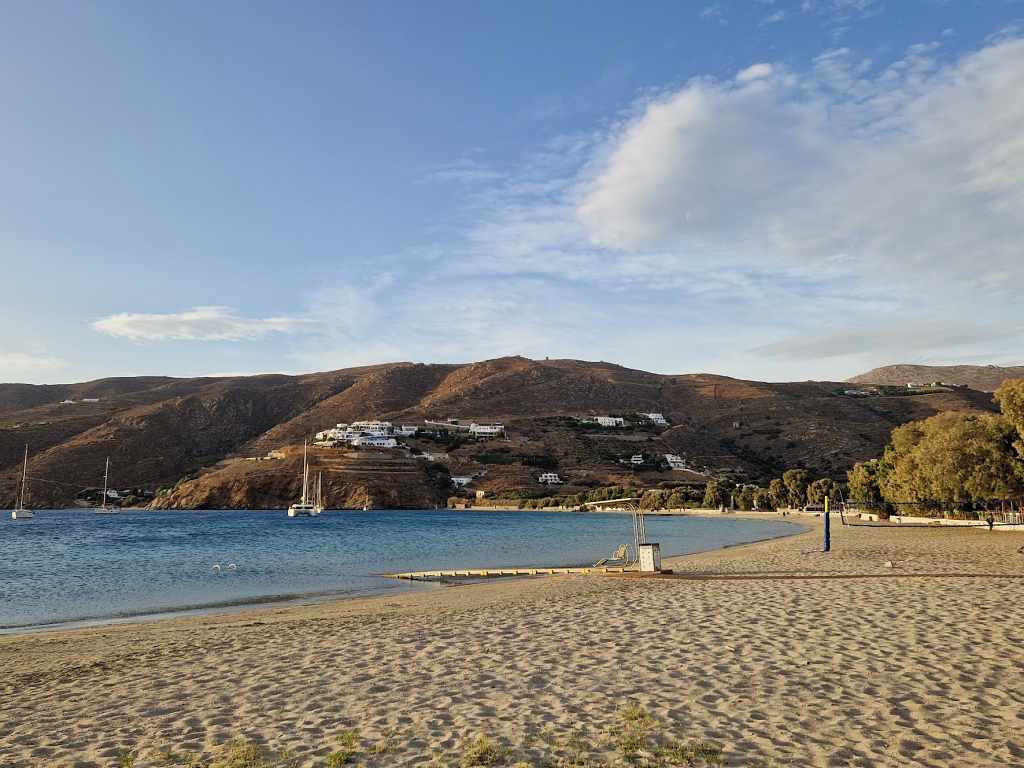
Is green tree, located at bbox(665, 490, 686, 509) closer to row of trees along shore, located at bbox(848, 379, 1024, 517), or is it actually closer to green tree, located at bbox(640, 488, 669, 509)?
green tree, located at bbox(640, 488, 669, 509)

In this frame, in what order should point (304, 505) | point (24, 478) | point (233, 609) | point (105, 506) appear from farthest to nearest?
1. point (24, 478)
2. point (105, 506)
3. point (304, 505)
4. point (233, 609)

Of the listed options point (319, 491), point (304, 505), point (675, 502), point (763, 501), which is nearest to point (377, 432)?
point (319, 491)

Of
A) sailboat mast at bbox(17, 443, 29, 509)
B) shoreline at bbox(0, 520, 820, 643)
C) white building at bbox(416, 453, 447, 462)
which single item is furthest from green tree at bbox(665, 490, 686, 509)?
sailboat mast at bbox(17, 443, 29, 509)

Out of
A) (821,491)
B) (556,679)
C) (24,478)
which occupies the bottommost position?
(24,478)

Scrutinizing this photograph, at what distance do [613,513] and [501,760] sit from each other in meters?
133

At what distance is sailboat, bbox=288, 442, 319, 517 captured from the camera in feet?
323

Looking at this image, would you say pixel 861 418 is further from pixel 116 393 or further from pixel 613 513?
pixel 116 393

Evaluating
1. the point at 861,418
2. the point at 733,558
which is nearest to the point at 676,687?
the point at 733,558

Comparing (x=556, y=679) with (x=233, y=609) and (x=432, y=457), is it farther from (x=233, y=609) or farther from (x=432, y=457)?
(x=432, y=457)

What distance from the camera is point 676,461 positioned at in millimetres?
130125

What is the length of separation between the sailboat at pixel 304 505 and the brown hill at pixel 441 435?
377 centimetres

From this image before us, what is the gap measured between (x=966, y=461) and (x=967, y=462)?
0.24ft

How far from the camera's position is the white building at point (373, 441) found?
130250mm

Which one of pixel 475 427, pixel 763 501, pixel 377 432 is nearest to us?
pixel 763 501
